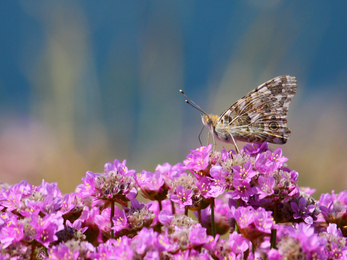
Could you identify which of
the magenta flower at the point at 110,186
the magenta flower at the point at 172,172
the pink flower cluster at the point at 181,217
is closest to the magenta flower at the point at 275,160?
the pink flower cluster at the point at 181,217

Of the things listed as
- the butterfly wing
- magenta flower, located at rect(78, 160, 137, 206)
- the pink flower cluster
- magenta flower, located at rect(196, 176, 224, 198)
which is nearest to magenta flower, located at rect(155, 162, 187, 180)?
the pink flower cluster

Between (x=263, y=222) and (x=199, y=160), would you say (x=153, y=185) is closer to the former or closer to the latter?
(x=199, y=160)

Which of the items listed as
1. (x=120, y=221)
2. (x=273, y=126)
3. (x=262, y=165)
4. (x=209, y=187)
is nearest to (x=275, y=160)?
(x=262, y=165)

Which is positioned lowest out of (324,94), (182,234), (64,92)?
(182,234)

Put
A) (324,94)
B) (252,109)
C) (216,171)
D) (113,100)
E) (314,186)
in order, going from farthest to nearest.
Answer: (324,94)
(113,100)
(314,186)
(252,109)
(216,171)

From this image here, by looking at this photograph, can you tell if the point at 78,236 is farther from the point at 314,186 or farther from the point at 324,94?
the point at 324,94

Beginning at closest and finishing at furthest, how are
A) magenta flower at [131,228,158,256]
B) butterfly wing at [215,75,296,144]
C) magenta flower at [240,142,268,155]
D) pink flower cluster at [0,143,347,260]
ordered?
1. magenta flower at [131,228,158,256]
2. pink flower cluster at [0,143,347,260]
3. magenta flower at [240,142,268,155]
4. butterfly wing at [215,75,296,144]

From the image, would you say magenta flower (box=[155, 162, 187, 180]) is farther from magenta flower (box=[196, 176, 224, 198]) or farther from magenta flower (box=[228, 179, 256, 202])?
magenta flower (box=[228, 179, 256, 202])

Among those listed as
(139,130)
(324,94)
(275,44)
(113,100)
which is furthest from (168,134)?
(324,94)

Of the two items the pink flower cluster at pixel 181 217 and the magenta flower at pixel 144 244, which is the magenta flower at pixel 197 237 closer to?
the pink flower cluster at pixel 181 217
